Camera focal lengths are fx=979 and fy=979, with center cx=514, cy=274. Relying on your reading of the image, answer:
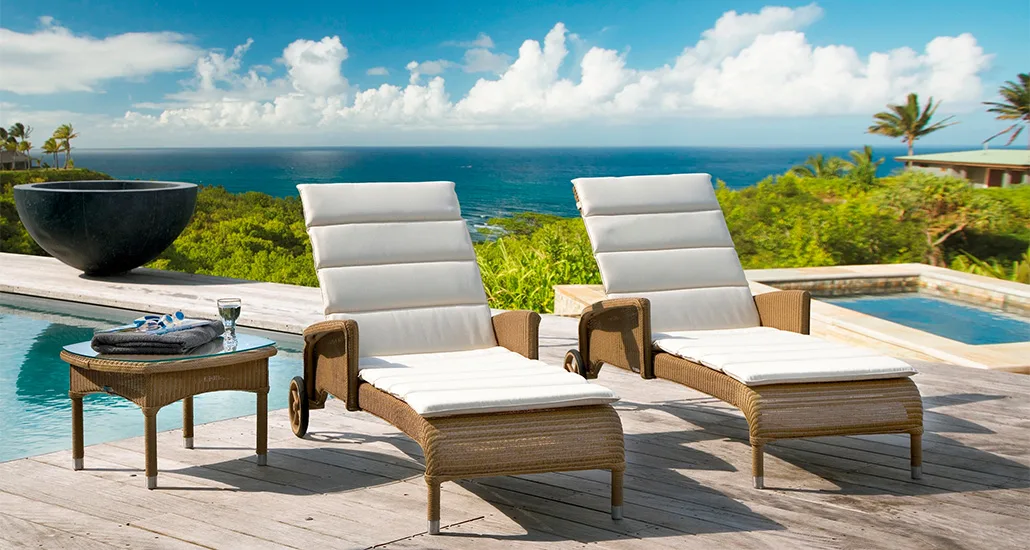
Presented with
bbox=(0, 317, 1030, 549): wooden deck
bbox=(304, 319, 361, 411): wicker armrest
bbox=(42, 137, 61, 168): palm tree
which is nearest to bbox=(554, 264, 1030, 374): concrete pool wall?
bbox=(0, 317, 1030, 549): wooden deck

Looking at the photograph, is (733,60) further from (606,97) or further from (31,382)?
(31,382)

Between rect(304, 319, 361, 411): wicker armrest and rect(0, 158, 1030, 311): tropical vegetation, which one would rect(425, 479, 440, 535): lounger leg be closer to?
rect(304, 319, 361, 411): wicker armrest

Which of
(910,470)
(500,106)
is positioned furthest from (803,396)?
(500,106)

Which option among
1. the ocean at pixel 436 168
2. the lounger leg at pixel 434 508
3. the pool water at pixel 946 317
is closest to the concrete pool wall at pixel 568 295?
the pool water at pixel 946 317

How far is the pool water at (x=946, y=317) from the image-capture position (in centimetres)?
720

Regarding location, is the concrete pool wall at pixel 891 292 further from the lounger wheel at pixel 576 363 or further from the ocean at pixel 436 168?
the ocean at pixel 436 168

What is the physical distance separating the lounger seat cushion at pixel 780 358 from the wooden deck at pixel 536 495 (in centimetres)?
35

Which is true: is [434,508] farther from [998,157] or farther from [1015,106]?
[1015,106]

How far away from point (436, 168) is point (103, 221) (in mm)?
33696

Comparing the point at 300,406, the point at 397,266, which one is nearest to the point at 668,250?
the point at 397,266

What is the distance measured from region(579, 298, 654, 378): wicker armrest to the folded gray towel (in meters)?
1.49

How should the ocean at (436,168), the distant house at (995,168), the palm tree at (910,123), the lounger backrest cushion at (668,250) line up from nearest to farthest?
the lounger backrest cushion at (668,250) → the distant house at (995,168) → the palm tree at (910,123) → the ocean at (436,168)

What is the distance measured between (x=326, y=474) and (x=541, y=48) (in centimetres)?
3701

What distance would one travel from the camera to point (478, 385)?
2852mm
